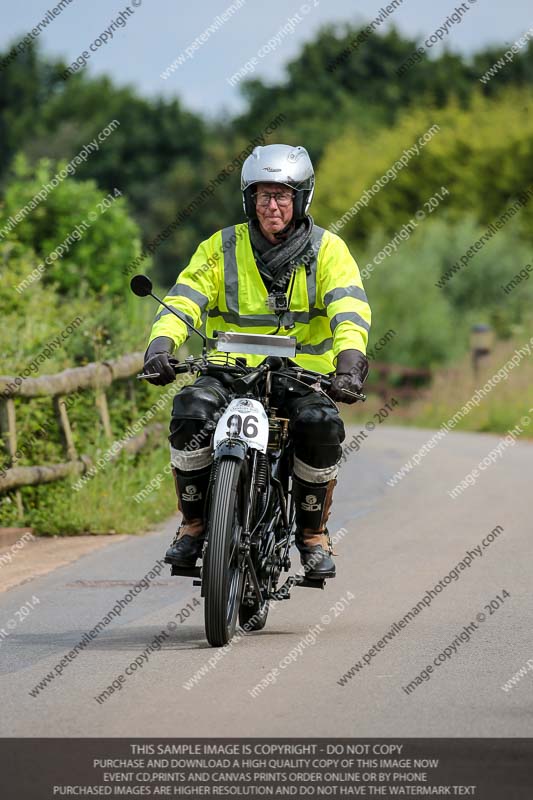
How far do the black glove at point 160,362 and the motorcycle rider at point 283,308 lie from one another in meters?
0.01

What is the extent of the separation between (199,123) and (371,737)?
255 feet

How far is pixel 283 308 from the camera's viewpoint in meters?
7.71

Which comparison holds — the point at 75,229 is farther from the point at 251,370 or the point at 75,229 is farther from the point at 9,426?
→ the point at 251,370

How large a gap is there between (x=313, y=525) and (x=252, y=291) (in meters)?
1.18

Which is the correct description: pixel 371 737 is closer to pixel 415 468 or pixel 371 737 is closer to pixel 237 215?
pixel 415 468

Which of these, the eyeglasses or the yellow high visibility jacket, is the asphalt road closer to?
the yellow high visibility jacket

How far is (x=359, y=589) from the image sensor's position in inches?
368

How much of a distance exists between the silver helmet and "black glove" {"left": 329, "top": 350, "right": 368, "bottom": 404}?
81 centimetres

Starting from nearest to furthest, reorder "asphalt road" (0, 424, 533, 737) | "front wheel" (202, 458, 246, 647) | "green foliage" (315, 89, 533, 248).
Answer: "asphalt road" (0, 424, 533, 737), "front wheel" (202, 458, 246, 647), "green foliage" (315, 89, 533, 248)

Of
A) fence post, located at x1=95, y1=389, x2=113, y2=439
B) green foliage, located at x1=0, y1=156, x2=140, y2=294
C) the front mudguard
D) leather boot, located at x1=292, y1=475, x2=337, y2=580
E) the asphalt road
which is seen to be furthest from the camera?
green foliage, located at x1=0, y1=156, x2=140, y2=294

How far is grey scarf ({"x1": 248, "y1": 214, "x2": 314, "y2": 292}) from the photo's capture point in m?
7.76

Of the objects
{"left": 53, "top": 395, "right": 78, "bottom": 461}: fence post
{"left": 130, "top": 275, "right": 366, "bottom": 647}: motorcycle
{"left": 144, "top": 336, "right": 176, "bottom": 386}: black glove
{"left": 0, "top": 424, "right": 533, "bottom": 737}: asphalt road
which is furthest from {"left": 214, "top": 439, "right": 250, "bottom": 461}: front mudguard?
{"left": 53, "top": 395, "right": 78, "bottom": 461}: fence post

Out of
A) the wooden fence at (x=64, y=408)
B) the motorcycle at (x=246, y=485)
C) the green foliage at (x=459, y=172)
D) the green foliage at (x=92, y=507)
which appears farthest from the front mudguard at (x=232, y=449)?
the green foliage at (x=459, y=172)

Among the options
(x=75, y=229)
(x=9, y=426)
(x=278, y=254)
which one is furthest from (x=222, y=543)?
(x=75, y=229)
